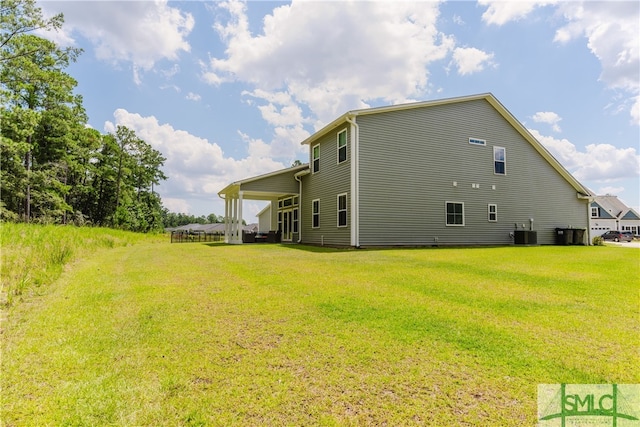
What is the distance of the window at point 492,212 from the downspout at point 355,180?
7112 mm

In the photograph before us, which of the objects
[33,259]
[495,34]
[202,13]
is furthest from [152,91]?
[495,34]

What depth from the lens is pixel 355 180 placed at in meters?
13.4

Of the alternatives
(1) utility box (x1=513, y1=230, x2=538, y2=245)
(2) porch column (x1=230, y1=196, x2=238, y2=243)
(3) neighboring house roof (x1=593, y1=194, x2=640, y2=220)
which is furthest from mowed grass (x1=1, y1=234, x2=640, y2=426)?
(3) neighboring house roof (x1=593, y1=194, x2=640, y2=220)

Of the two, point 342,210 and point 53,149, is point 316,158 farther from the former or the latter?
point 53,149

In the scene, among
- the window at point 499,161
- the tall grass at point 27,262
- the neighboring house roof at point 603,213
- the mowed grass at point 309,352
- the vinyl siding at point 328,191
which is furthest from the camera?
the neighboring house roof at point 603,213

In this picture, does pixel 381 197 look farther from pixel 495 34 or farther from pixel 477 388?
pixel 477 388

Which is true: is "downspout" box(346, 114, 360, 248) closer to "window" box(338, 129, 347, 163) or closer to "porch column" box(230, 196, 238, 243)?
"window" box(338, 129, 347, 163)

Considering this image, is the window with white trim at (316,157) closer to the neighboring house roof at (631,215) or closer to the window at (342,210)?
the window at (342,210)

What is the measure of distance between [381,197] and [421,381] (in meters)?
11.8

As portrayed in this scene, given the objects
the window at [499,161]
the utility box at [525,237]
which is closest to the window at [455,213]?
the window at [499,161]

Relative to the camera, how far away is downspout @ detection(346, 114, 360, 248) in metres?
13.2

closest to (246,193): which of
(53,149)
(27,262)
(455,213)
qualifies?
(455,213)

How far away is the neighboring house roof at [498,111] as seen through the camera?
13.7m

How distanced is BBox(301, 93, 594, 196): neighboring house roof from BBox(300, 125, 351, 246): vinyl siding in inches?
16.0
